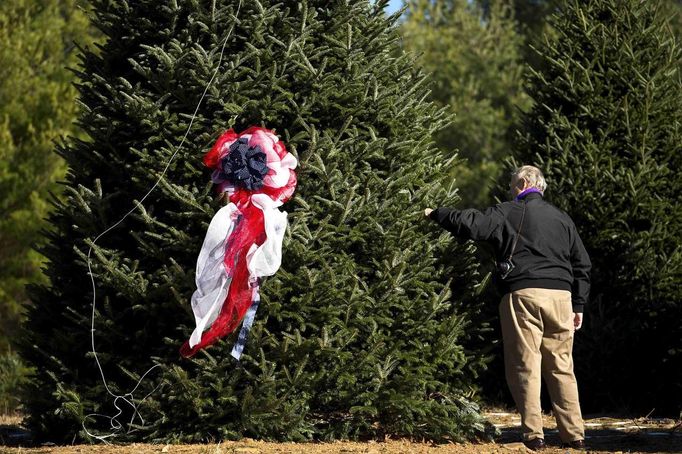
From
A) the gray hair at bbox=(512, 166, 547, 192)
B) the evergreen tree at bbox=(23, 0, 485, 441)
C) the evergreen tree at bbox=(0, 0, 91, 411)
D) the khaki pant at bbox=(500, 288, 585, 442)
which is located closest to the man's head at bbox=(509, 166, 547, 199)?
the gray hair at bbox=(512, 166, 547, 192)

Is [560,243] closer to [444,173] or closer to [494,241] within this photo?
[494,241]

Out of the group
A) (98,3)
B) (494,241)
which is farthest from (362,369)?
(98,3)

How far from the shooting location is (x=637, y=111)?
8898 millimetres

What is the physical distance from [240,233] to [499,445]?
2.14m

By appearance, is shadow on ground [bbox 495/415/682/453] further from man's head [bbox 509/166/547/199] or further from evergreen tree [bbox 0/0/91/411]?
evergreen tree [bbox 0/0/91/411]

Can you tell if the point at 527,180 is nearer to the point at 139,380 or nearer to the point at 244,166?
Result: the point at 244,166

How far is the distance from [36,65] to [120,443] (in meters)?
11.5

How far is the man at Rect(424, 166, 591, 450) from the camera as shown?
6.34 m

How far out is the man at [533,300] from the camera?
6344 mm

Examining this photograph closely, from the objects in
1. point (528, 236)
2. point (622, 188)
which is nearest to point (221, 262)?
point (528, 236)

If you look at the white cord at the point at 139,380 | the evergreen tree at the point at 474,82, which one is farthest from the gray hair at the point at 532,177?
the evergreen tree at the point at 474,82

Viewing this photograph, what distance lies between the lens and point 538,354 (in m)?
6.41

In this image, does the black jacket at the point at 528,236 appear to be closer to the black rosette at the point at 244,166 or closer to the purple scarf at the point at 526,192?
the purple scarf at the point at 526,192

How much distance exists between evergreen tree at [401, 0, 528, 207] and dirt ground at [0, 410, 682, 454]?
16.7 m
